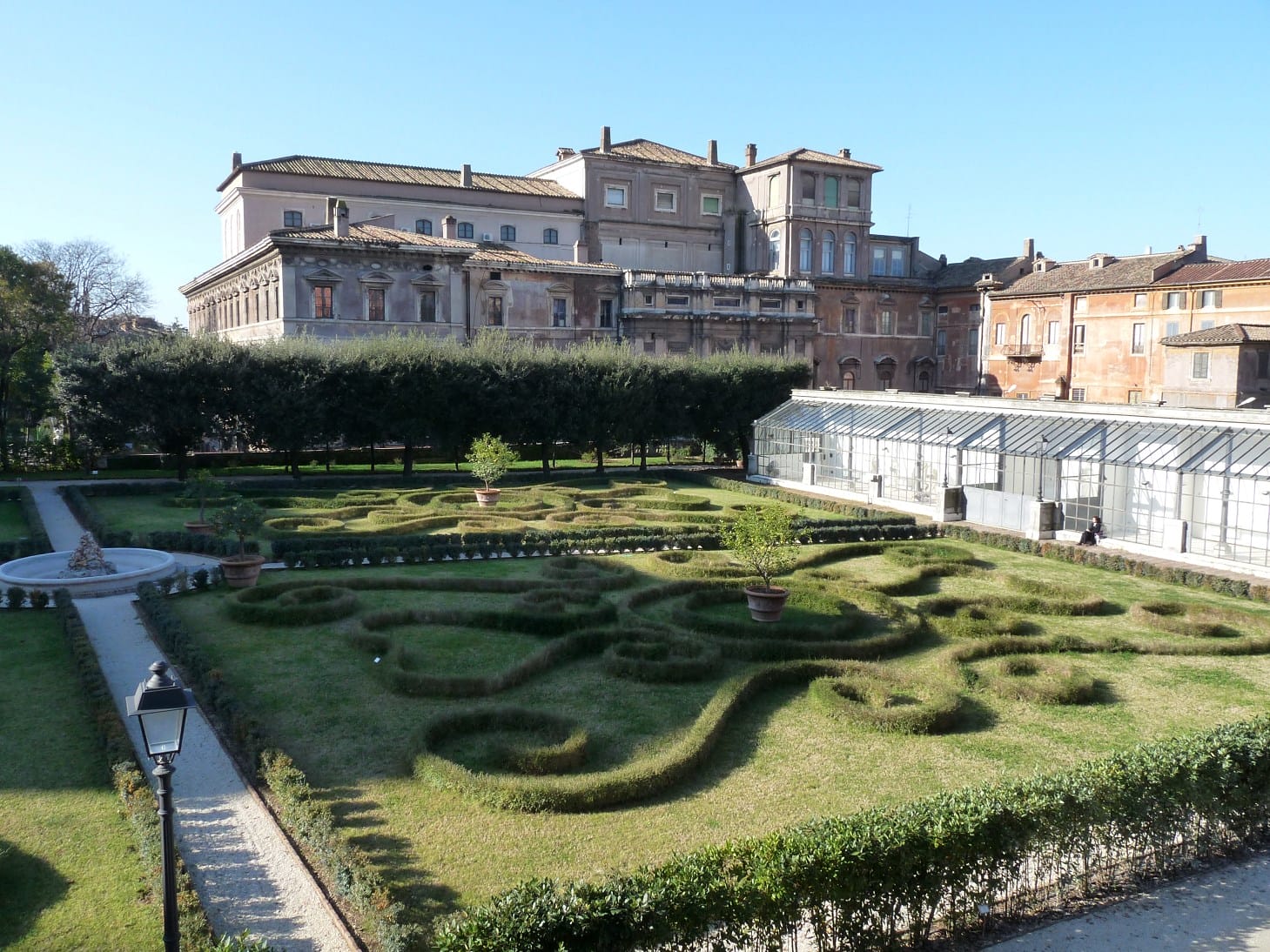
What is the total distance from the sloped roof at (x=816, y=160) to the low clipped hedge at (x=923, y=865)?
57406 mm

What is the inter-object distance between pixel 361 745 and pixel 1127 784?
346 inches

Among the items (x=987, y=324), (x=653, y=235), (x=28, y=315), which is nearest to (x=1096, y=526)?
(x=987, y=324)

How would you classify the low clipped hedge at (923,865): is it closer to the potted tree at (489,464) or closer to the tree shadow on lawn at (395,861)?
the tree shadow on lawn at (395,861)

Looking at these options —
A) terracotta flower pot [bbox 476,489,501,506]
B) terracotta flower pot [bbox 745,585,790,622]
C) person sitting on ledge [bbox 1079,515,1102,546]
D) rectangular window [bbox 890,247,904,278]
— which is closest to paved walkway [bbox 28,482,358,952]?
terracotta flower pot [bbox 745,585,790,622]

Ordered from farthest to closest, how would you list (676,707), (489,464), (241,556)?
(489,464)
(241,556)
(676,707)

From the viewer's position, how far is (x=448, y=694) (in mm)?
14477

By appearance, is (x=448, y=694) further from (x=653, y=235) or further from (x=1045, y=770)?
(x=653, y=235)

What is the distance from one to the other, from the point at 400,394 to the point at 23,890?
3203 centimetres

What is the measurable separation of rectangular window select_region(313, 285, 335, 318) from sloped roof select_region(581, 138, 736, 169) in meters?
21.6

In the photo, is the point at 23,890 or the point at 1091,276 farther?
the point at 1091,276

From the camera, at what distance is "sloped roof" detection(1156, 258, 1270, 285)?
4822 cm

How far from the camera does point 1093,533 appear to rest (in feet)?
87.8

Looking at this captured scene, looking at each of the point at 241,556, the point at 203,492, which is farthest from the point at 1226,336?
the point at 241,556

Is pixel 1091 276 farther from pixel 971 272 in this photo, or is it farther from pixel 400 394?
pixel 400 394
